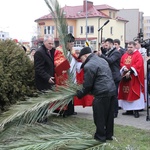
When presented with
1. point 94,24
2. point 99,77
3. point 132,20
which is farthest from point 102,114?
point 132,20

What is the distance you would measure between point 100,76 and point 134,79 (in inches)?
108

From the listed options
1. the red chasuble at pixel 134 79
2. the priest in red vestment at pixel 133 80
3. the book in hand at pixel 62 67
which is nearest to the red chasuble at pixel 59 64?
the book in hand at pixel 62 67

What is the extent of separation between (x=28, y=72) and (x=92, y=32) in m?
53.5

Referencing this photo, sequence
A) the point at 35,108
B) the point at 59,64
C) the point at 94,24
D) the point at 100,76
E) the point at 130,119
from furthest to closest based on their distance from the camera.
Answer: the point at 94,24, the point at 130,119, the point at 59,64, the point at 100,76, the point at 35,108

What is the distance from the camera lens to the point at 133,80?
25.8 ft

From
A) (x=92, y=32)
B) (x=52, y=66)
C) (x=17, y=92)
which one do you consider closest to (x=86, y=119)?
(x=52, y=66)

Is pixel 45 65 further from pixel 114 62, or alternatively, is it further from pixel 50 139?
pixel 50 139

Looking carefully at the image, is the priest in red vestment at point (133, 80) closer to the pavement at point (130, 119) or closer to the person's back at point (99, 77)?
the pavement at point (130, 119)

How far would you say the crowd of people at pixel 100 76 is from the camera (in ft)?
17.4

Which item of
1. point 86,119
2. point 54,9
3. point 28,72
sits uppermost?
point 54,9

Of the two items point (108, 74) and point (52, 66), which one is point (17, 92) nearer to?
point (52, 66)

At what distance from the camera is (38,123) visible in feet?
12.9

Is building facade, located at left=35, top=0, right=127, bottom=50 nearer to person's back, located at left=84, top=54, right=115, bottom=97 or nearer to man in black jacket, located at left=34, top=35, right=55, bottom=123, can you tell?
man in black jacket, located at left=34, top=35, right=55, bottom=123

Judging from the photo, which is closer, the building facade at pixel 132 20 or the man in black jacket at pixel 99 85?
the man in black jacket at pixel 99 85
